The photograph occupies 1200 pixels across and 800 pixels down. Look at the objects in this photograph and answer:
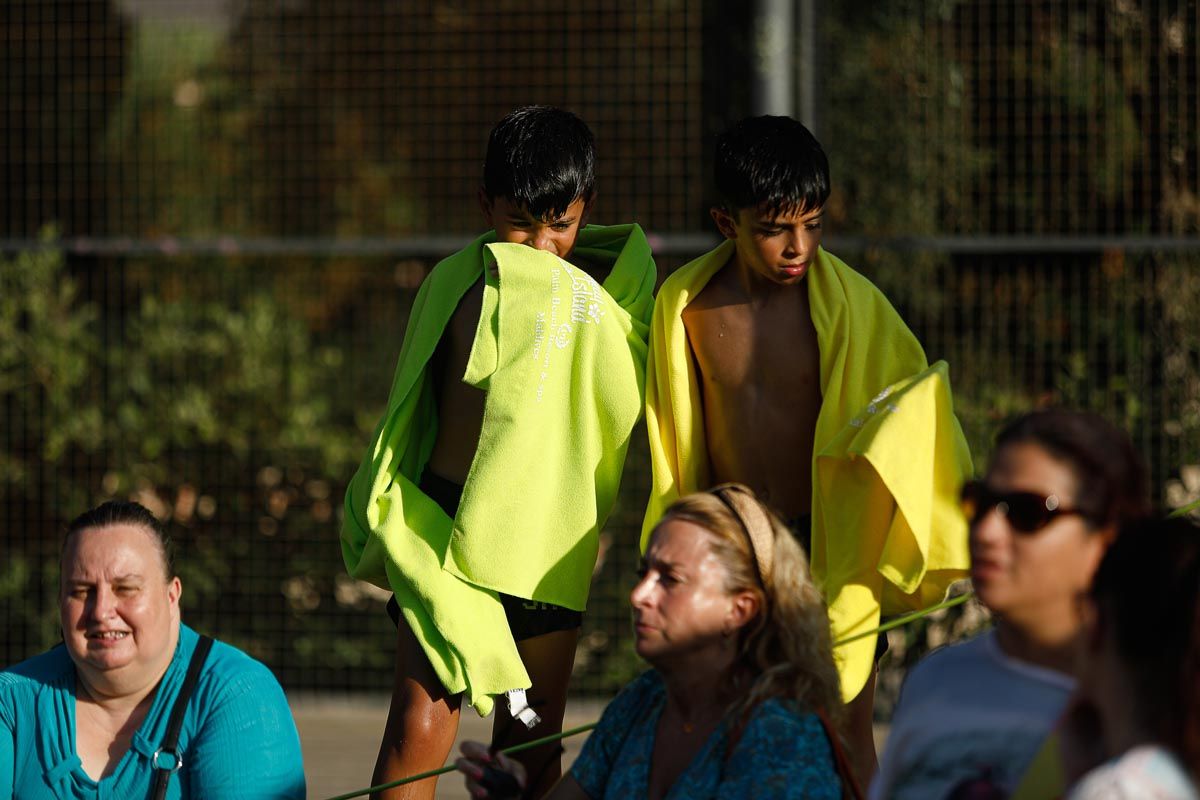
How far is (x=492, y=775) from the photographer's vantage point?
2.91 metres

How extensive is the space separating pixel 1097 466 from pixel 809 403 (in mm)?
1197

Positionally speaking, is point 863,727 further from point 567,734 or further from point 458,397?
point 458,397

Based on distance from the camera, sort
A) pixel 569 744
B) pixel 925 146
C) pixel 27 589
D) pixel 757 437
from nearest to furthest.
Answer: pixel 757 437 < pixel 569 744 < pixel 925 146 < pixel 27 589

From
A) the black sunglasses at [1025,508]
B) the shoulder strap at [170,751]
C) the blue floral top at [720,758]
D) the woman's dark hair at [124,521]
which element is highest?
the black sunglasses at [1025,508]

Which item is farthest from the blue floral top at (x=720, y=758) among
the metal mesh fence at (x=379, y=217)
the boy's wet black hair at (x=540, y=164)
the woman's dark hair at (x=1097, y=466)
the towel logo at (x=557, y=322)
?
the metal mesh fence at (x=379, y=217)

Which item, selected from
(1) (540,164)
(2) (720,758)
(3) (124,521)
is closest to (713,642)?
(2) (720,758)

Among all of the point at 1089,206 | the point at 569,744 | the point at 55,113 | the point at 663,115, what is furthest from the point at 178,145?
the point at 1089,206

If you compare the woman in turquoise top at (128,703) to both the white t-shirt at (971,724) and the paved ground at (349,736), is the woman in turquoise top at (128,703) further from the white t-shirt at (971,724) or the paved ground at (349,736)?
the paved ground at (349,736)

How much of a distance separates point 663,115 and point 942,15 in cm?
119

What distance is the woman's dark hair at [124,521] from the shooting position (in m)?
3.48

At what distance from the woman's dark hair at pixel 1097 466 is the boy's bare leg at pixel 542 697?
155 cm

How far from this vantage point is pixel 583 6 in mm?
7109

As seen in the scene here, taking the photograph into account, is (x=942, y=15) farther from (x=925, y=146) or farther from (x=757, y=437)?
(x=757, y=437)

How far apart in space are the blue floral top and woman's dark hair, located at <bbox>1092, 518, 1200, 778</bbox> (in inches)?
27.2
